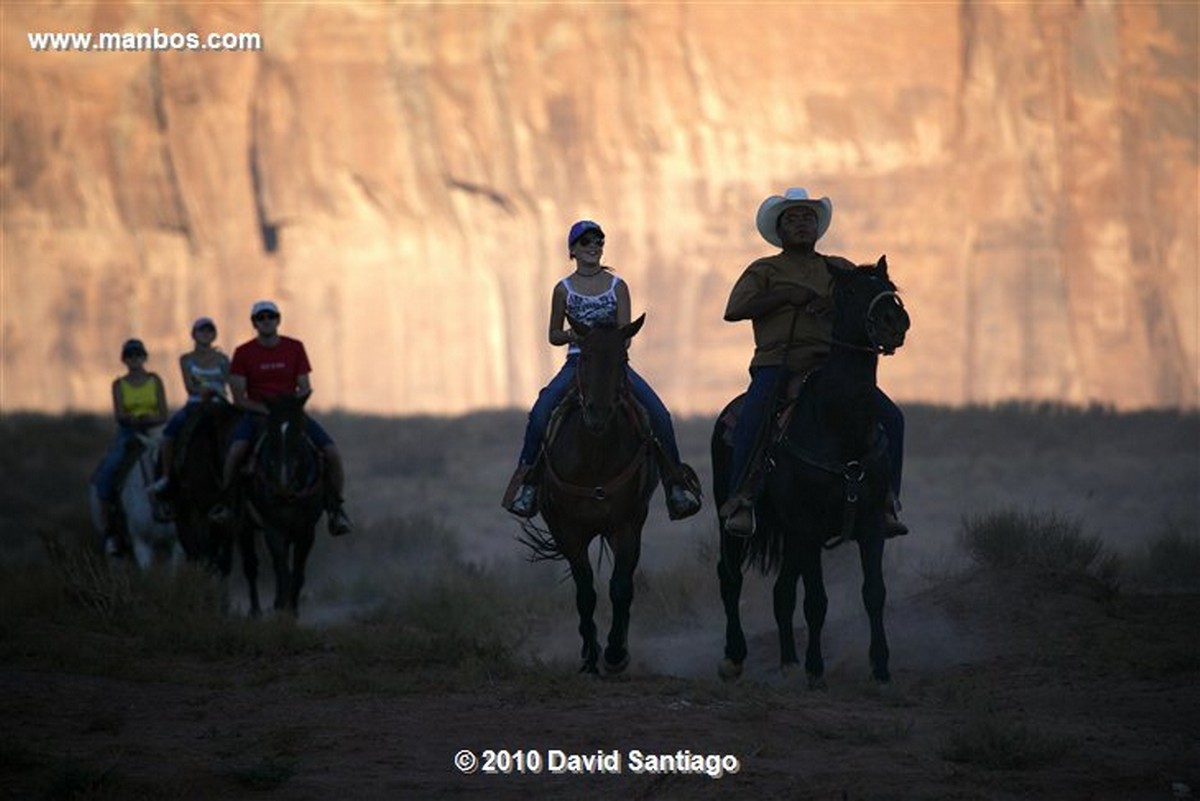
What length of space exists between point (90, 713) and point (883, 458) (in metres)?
4.56

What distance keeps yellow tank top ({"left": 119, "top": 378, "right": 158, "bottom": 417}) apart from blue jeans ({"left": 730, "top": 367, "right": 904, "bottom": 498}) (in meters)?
7.18

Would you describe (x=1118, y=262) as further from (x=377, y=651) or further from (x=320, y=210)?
(x=377, y=651)

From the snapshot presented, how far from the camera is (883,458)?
39.3ft

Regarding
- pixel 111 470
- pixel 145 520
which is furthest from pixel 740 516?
pixel 111 470

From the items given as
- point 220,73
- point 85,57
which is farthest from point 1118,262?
point 85,57

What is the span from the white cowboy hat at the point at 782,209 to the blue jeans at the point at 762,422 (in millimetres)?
857

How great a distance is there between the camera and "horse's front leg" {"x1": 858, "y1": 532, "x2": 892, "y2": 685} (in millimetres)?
11609

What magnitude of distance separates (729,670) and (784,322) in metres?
2.10

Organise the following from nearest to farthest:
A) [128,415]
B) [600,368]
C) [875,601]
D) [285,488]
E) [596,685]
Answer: [596,685], [875,601], [600,368], [285,488], [128,415]

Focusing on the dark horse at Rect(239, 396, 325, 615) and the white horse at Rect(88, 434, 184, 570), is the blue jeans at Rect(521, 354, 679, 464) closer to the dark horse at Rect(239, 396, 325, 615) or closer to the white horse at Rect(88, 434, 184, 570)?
the dark horse at Rect(239, 396, 325, 615)

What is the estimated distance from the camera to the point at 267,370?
15.7 m

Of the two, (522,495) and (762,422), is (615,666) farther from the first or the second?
(762,422)

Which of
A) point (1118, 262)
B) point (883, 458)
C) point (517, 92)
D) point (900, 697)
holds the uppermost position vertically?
point (517, 92)

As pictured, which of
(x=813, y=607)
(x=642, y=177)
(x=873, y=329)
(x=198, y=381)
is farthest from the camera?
(x=642, y=177)
